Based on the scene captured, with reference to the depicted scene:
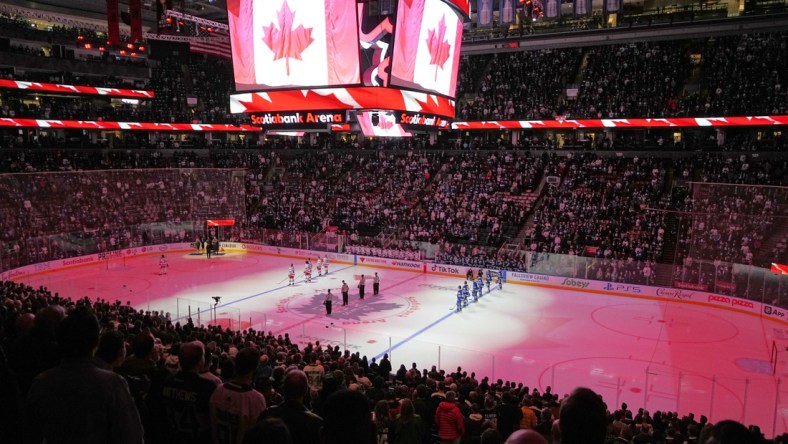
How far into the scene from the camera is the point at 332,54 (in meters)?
12.6

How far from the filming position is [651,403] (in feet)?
44.3

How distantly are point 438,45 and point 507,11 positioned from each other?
564 inches

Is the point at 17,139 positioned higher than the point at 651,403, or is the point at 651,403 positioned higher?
the point at 17,139

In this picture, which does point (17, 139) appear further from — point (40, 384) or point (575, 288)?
point (40, 384)

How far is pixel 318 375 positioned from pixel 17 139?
37.0 meters

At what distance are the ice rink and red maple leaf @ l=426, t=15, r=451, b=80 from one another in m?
7.15

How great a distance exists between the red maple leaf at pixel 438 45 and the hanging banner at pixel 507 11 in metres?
13.6

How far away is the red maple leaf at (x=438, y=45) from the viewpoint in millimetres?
14079

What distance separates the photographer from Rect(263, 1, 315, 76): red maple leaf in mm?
12742

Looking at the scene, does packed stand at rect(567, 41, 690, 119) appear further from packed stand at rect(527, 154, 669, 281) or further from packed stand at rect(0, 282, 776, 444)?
packed stand at rect(0, 282, 776, 444)

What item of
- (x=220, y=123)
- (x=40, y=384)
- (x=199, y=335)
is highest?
(x=220, y=123)

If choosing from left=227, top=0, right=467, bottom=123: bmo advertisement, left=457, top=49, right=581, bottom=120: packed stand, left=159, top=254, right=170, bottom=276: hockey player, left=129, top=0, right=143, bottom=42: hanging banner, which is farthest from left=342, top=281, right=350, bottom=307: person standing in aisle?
left=457, top=49, right=581, bottom=120: packed stand

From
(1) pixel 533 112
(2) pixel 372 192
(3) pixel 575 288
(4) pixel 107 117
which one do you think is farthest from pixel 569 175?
(4) pixel 107 117

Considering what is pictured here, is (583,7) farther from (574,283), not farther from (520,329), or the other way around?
(520,329)
